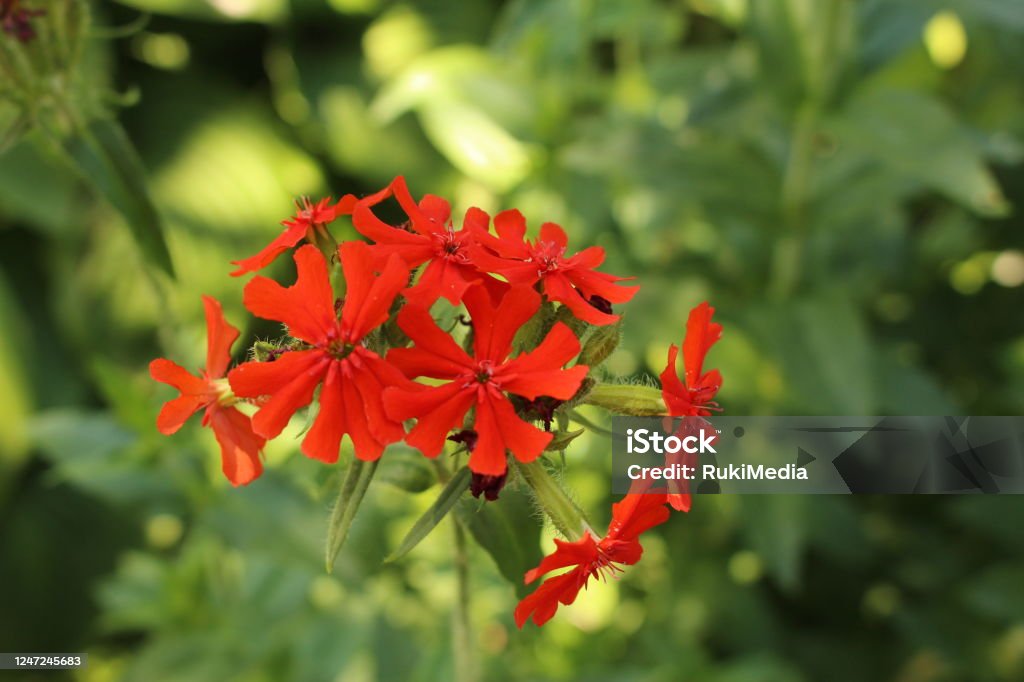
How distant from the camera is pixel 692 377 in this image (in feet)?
2.64

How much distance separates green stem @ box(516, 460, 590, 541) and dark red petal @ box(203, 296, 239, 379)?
280mm

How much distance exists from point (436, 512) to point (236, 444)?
17 centimetres

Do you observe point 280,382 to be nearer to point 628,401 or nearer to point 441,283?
point 441,283

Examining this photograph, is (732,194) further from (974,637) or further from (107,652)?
(107,652)

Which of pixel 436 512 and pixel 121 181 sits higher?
pixel 121 181

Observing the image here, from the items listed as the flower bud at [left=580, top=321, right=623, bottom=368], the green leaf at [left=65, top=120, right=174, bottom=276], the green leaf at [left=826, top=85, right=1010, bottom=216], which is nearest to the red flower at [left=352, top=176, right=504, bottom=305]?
the flower bud at [left=580, top=321, right=623, bottom=368]

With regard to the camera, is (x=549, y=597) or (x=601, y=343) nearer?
(x=549, y=597)

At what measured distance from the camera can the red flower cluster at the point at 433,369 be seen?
701 millimetres

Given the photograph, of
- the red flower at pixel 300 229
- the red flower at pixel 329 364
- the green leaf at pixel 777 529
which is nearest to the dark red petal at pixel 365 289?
the red flower at pixel 329 364

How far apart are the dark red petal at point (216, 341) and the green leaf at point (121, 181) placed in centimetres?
37

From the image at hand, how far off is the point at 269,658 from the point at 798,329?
102 cm

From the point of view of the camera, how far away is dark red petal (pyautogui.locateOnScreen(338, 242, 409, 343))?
28.5 inches

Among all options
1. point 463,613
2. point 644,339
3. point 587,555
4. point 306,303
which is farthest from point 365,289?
point 644,339

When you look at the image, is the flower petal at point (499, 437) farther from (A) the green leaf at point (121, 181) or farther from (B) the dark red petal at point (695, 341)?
(A) the green leaf at point (121, 181)
